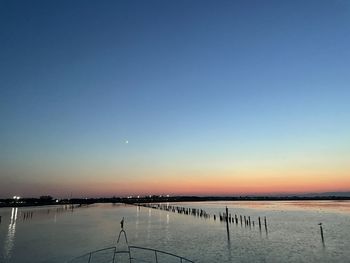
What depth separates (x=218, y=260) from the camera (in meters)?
36.9

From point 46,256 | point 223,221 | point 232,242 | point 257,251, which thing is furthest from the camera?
point 223,221

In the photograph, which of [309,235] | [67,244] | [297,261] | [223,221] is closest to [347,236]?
[309,235]

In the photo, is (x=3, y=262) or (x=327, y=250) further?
(x=327, y=250)

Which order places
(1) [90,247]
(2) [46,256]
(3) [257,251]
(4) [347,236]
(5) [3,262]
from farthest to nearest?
(4) [347,236], (1) [90,247], (3) [257,251], (2) [46,256], (5) [3,262]

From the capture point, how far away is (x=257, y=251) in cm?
4278

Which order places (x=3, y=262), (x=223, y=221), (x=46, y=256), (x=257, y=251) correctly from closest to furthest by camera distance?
(x=3, y=262), (x=46, y=256), (x=257, y=251), (x=223, y=221)

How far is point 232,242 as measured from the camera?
51.4 m

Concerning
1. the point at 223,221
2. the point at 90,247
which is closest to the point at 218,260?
the point at 90,247

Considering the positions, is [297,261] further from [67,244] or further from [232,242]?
[67,244]

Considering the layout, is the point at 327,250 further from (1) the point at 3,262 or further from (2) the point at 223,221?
(2) the point at 223,221

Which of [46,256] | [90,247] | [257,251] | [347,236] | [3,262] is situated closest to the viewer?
[3,262]

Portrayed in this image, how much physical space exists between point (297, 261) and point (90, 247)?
88.7 feet

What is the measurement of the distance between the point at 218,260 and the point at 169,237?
2152cm

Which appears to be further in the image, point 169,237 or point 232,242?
point 169,237
